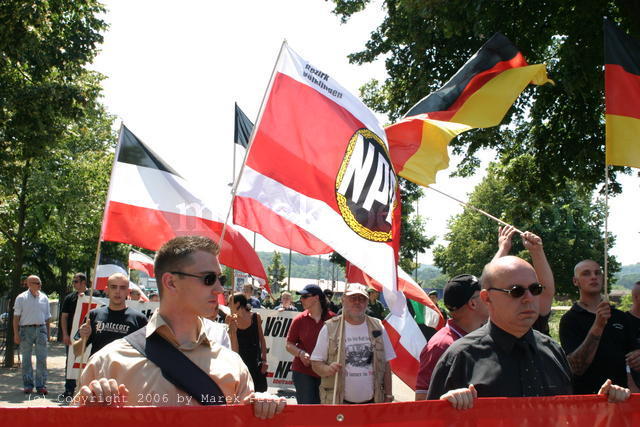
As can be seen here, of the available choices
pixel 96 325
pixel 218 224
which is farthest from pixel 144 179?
pixel 96 325

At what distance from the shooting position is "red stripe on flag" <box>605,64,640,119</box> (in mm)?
6180

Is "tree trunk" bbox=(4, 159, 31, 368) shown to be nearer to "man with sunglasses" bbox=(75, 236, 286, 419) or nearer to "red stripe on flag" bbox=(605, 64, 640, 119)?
"red stripe on flag" bbox=(605, 64, 640, 119)

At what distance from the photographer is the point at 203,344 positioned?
2.99 metres

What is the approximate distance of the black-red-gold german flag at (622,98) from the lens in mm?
6070

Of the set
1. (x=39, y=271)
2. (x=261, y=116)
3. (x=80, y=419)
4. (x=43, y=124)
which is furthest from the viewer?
(x=39, y=271)

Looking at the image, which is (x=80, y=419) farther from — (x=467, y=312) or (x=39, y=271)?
(x=39, y=271)

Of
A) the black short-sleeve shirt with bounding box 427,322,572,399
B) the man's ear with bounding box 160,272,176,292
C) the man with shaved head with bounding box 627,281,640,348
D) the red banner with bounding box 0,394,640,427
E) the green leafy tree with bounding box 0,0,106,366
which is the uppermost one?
the green leafy tree with bounding box 0,0,106,366

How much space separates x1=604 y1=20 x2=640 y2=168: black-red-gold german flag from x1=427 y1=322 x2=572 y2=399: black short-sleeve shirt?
2890 millimetres

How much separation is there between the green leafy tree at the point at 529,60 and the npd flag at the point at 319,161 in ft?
23.2

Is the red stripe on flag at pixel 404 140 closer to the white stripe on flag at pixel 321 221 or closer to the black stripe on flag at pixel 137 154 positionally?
the white stripe on flag at pixel 321 221

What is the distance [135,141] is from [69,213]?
1466 cm

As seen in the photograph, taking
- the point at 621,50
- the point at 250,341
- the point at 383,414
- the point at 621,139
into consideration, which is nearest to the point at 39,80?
the point at 250,341

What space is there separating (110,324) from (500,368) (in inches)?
175

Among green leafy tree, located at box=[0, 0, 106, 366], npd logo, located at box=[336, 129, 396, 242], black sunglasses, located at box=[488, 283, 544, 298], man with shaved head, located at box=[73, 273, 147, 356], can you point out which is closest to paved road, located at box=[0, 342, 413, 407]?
green leafy tree, located at box=[0, 0, 106, 366]
